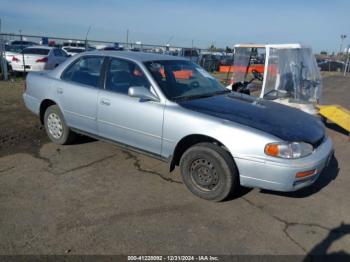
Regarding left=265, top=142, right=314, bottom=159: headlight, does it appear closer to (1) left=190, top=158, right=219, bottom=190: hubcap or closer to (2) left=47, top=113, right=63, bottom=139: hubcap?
(1) left=190, top=158, right=219, bottom=190: hubcap

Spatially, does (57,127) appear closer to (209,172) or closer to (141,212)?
(141,212)

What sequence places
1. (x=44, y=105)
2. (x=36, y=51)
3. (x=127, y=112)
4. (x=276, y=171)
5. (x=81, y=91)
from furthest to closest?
(x=36, y=51) < (x=44, y=105) < (x=81, y=91) < (x=127, y=112) < (x=276, y=171)

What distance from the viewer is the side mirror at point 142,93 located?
4105mm

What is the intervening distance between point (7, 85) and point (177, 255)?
11.1m

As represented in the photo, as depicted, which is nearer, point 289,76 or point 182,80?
point 182,80

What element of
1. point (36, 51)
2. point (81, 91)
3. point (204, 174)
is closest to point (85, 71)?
point (81, 91)

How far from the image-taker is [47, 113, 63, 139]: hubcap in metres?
5.42

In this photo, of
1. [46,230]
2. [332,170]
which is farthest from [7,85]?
[332,170]

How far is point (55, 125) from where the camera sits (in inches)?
215

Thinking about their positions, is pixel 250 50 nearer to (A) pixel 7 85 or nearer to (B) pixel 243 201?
(B) pixel 243 201

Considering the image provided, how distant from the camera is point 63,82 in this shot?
17.1ft

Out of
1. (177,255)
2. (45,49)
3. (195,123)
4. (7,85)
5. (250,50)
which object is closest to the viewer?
(177,255)

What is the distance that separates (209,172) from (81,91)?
2298 mm

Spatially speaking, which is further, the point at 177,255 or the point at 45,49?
the point at 45,49
